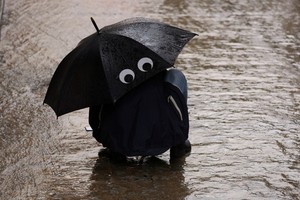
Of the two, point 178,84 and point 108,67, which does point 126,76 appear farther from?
point 178,84

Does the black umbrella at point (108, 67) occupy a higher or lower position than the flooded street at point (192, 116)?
higher

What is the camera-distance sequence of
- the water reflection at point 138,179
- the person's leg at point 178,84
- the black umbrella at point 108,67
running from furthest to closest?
the person's leg at point 178,84
the water reflection at point 138,179
the black umbrella at point 108,67

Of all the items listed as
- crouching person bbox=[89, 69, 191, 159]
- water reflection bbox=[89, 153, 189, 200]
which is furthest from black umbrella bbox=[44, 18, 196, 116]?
water reflection bbox=[89, 153, 189, 200]

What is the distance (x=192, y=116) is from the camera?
6.72 metres

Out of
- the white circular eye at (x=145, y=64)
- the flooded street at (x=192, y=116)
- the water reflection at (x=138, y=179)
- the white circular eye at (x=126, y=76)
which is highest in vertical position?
the white circular eye at (x=145, y=64)

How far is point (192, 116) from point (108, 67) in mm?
1724

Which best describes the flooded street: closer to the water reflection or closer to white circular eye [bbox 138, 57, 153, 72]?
the water reflection

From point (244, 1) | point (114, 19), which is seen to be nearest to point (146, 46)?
point (114, 19)

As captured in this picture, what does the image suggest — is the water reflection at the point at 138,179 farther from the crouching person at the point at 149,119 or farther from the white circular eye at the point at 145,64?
the white circular eye at the point at 145,64

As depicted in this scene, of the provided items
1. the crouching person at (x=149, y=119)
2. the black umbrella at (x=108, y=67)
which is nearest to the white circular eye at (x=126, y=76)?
the black umbrella at (x=108, y=67)

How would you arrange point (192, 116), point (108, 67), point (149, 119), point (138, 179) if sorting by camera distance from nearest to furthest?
point (108, 67) → point (149, 119) → point (138, 179) → point (192, 116)

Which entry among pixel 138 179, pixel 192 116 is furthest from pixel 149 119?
pixel 192 116

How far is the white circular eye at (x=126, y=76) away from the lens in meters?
5.21

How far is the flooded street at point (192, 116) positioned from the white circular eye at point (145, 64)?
0.91 metres
